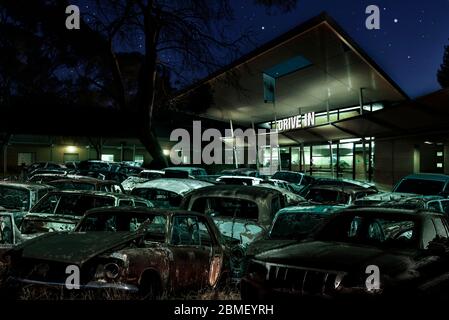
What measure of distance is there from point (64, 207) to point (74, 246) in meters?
4.36

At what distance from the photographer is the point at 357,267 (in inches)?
203

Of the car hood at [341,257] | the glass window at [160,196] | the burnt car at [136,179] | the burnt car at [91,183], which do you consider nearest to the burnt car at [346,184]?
the glass window at [160,196]

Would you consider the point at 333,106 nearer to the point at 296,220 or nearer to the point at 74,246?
the point at 296,220

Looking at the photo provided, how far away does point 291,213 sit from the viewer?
886 cm

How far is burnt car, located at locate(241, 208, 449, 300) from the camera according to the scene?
16.6 feet

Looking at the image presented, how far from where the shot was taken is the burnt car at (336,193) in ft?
47.7

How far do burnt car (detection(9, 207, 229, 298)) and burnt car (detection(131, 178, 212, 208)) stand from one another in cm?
596

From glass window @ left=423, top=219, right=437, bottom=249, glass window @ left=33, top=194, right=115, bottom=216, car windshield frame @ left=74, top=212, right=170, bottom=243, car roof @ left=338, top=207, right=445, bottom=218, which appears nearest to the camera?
glass window @ left=423, top=219, right=437, bottom=249

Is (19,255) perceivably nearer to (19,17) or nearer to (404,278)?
(404,278)

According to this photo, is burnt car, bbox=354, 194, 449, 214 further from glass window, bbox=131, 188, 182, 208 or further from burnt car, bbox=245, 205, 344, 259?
glass window, bbox=131, 188, 182, 208

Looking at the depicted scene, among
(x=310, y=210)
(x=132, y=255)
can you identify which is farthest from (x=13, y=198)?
(x=310, y=210)

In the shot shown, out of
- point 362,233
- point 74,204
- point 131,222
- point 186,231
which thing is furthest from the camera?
point 74,204

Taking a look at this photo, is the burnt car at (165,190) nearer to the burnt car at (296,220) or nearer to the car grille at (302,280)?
the burnt car at (296,220)

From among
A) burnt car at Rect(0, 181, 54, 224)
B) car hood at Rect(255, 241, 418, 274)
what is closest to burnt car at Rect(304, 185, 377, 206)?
burnt car at Rect(0, 181, 54, 224)
